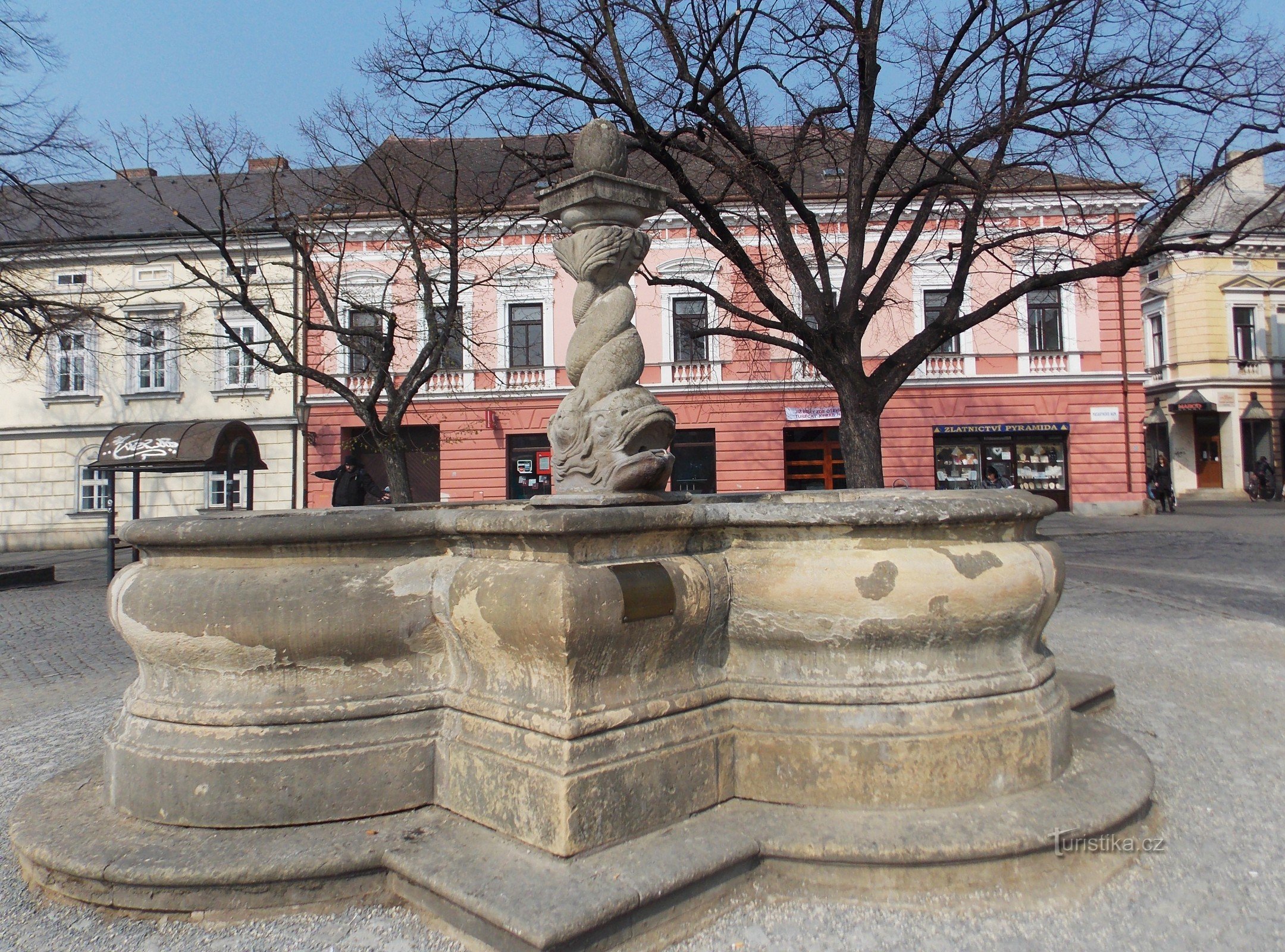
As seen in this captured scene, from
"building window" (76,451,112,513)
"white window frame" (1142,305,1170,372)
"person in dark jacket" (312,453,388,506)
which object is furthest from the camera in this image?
"white window frame" (1142,305,1170,372)

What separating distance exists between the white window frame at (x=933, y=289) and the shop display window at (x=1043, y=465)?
8.03 feet

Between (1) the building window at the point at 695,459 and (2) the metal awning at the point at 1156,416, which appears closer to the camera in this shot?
(1) the building window at the point at 695,459

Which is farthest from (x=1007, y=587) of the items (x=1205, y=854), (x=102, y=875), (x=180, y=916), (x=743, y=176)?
(x=743, y=176)

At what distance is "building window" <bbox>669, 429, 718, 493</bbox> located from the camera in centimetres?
2222

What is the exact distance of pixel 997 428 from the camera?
21984mm

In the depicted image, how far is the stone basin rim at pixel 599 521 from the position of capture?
9.04 feet

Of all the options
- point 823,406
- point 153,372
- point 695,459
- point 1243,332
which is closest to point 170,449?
point 153,372

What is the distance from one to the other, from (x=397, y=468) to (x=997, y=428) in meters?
15.5

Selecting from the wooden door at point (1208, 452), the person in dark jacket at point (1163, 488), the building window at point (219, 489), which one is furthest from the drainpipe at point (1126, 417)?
the building window at point (219, 489)

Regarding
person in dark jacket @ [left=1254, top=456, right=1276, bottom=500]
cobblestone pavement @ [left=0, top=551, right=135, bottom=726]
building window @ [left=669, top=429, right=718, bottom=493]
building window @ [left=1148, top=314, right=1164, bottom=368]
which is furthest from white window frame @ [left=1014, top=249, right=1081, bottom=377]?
cobblestone pavement @ [left=0, top=551, right=135, bottom=726]

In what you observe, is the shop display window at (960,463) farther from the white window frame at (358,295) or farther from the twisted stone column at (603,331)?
the twisted stone column at (603,331)

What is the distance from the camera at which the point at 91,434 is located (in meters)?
22.8

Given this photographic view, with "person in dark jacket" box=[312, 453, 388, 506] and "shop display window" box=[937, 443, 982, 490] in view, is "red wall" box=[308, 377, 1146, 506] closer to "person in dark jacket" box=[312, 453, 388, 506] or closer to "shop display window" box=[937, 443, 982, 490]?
"shop display window" box=[937, 443, 982, 490]

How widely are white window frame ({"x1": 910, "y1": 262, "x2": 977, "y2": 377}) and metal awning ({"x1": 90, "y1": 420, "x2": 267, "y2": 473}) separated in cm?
1601
